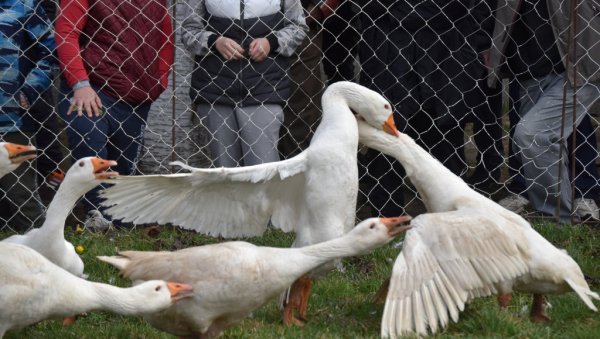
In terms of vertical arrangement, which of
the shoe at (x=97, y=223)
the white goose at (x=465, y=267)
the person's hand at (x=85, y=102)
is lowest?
the white goose at (x=465, y=267)

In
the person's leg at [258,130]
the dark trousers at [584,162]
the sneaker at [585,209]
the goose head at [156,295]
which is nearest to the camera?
the goose head at [156,295]

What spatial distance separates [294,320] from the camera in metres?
6.66

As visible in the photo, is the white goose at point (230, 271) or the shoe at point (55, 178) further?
the shoe at point (55, 178)

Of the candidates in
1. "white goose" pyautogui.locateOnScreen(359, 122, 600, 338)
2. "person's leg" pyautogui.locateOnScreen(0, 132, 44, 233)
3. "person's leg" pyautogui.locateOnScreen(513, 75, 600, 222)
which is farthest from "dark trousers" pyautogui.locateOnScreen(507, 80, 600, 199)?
"person's leg" pyautogui.locateOnScreen(0, 132, 44, 233)

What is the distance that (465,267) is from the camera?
6.08 m

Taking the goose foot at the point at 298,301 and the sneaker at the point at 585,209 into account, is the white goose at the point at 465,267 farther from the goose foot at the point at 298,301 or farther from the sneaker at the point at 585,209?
the sneaker at the point at 585,209

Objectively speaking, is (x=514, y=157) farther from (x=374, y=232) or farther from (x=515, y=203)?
(x=374, y=232)

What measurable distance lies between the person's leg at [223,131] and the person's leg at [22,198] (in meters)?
1.32

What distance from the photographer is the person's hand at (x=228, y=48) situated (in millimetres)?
8391

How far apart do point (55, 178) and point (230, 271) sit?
10.2ft

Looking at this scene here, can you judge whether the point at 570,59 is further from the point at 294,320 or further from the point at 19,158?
the point at 19,158

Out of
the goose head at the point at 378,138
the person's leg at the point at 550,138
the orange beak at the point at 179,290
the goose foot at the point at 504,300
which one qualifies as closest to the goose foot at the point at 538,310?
the goose foot at the point at 504,300

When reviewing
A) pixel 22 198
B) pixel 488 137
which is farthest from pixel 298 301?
pixel 488 137

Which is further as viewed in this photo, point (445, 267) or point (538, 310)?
point (538, 310)
